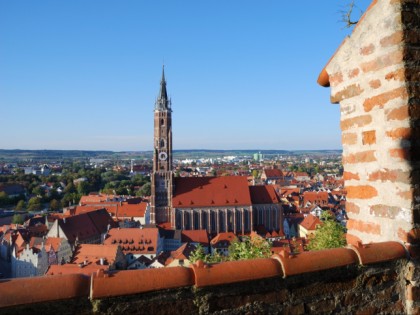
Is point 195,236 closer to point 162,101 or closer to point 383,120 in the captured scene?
point 162,101

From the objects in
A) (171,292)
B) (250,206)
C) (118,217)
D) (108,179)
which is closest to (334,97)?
(171,292)

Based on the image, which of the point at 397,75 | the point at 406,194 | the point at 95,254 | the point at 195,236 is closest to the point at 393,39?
the point at 397,75

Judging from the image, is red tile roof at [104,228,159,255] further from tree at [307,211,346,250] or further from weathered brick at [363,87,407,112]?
weathered brick at [363,87,407,112]

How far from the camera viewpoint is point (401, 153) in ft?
9.69

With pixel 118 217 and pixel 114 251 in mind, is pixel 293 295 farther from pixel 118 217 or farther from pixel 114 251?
pixel 118 217

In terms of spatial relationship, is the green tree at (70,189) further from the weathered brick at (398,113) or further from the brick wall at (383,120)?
the weathered brick at (398,113)

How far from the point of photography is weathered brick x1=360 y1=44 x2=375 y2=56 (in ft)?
10.5

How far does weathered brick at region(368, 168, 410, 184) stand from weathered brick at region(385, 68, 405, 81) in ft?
2.16

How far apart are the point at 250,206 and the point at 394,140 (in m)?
50.2

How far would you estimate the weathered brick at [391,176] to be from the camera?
9.58 feet

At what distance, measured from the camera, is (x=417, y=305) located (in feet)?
9.59

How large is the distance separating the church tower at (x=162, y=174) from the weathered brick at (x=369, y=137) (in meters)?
49.6

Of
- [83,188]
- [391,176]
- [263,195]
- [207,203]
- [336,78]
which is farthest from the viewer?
[83,188]

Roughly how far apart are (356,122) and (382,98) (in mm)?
364
